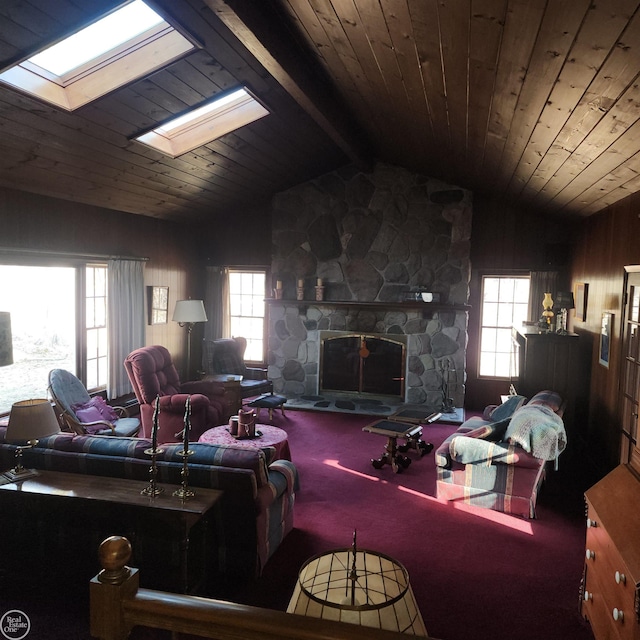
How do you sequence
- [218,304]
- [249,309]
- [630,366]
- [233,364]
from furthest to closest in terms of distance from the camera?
[249,309] < [218,304] < [233,364] < [630,366]

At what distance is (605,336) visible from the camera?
4.98m

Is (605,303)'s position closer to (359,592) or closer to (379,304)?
(379,304)

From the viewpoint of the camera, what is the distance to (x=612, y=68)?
7.72 feet

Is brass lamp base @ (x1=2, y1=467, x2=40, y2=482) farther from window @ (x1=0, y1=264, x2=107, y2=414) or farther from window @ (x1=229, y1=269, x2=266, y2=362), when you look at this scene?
window @ (x1=229, y1=269, x2=266, y2=362)

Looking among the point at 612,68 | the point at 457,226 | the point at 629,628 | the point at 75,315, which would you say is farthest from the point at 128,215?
the point at 629,628

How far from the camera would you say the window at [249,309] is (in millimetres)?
8508

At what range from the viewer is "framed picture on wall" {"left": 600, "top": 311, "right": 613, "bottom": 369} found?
4.84 metres

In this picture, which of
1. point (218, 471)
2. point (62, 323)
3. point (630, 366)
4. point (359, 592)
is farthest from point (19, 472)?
point (630, 366)

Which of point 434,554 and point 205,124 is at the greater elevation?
point 205,124

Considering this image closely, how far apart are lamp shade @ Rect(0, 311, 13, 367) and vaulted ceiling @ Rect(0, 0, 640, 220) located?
1.51 m

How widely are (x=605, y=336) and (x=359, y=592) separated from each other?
14.5ft

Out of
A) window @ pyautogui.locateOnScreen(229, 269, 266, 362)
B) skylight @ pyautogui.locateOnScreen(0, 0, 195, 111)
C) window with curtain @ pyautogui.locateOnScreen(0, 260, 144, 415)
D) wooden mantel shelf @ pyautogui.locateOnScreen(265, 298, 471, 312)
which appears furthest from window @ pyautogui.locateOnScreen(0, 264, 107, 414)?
wooden mantel shelf @ pyautogui.locateOnScreen(265, 298, 471, 312)

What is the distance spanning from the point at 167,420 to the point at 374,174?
4.36 m

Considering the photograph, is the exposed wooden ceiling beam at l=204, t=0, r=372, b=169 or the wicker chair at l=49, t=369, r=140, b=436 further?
the wicker chair at l=49, t=369, r=140, b=436
